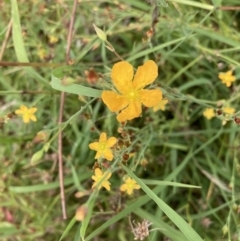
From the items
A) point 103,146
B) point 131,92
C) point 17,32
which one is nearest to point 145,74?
point 131,92

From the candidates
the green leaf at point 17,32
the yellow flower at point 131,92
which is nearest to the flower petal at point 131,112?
the yellow flower at point 131,92

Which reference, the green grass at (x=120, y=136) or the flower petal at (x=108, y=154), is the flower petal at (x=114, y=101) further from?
the green grass at (x=120, y=136)

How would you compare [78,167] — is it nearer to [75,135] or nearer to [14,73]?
[75,135]

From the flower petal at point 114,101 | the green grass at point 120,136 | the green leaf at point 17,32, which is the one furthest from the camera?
the green grass at point 120,136

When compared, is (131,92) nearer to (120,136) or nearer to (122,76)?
(122,76)

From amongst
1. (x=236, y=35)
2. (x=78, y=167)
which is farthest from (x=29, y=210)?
(x=236, y=35)

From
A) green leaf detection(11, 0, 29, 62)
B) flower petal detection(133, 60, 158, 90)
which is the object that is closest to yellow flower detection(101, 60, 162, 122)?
flower petal detection(133, 60, 158, 90)

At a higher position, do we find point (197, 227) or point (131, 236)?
point (197, 227)
